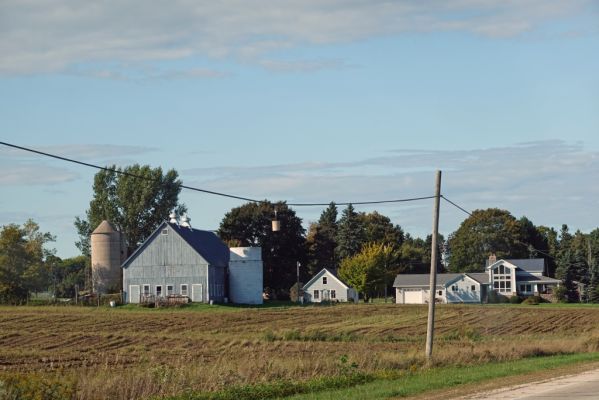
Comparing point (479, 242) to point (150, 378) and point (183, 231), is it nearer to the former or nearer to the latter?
point (183, 231)

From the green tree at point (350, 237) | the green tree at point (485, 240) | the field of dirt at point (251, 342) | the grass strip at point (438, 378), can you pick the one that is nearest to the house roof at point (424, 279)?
the green tree at point (350, 237)

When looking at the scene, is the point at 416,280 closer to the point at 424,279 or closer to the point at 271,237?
the point at 424,279

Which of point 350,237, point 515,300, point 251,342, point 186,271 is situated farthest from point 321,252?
point 251,342

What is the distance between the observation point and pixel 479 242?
450 ft

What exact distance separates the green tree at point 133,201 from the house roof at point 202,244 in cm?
1559

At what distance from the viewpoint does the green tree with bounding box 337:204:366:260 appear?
12569 cm

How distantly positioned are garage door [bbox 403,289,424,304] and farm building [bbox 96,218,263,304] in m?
26.6

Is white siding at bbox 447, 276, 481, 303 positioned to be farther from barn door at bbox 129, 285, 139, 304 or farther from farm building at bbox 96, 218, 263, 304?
barn door at bbox 129, 285, 139, 304

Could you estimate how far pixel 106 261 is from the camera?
95.2 metres

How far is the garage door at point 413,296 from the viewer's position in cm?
10956

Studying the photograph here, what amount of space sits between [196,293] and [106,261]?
1485cm

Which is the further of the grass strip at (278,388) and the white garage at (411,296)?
the white garage at (411,296)

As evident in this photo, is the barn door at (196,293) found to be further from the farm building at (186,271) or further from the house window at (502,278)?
the house window at (502,278)

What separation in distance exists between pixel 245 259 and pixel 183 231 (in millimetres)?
6281
